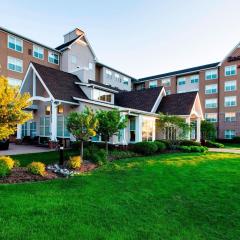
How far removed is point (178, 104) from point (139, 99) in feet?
15.2

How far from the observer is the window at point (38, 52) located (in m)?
28.8

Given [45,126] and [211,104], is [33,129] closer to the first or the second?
[45,126]

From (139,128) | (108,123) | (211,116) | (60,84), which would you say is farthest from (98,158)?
(211,116)

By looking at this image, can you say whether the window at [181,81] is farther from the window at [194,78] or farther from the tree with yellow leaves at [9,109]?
the tree with yellow leaves at [9,109]

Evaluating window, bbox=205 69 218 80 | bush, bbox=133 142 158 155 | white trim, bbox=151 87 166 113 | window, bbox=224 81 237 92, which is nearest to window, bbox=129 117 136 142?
bush, bbox=133 142 158 155

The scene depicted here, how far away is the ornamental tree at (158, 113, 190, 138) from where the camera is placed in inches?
750

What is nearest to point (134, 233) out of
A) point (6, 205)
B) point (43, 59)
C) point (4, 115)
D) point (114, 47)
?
point (6, 205)

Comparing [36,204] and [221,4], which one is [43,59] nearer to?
[221,4]

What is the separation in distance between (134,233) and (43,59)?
30090 mm

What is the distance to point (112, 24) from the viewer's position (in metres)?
19.3

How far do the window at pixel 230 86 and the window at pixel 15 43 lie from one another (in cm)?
3392

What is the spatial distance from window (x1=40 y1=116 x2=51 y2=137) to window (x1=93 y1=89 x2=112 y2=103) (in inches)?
206

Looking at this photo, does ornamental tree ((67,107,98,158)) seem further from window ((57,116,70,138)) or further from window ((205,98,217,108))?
window ((205,98,217,108))

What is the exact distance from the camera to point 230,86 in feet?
119
